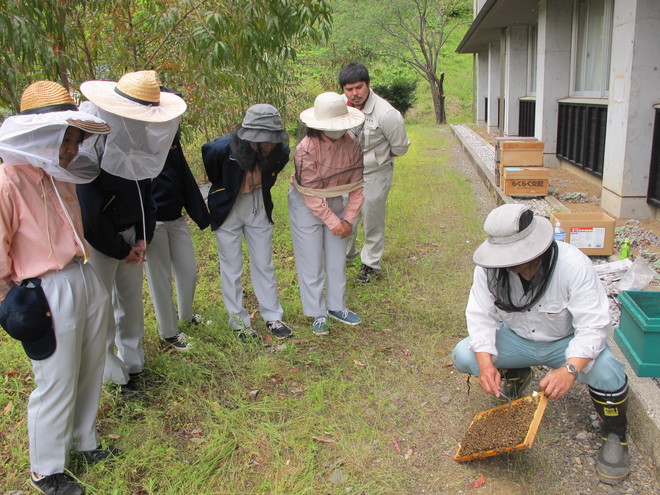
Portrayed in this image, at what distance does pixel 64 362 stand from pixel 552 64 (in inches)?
385

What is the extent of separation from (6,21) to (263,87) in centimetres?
535

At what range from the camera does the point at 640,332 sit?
9.81 feet

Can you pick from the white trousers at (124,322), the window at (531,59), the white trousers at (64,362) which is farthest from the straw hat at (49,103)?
the window at (531,59)

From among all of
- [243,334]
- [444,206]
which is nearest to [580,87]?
[444,206]

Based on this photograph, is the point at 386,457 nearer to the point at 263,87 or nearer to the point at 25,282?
the point at 25,282

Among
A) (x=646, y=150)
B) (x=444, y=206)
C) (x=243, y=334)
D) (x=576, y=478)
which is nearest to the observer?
(x=576, y=478)

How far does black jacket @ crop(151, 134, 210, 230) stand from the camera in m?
3.56

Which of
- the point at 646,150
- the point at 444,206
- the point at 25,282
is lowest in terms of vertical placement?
the point at 444,206

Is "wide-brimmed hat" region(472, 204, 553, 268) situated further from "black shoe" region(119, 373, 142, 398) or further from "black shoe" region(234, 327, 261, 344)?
"black shoe" region(119, 373, 142, 398)

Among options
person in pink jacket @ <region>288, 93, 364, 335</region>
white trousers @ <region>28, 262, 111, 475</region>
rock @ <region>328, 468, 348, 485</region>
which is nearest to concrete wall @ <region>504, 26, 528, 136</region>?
person in pink jacket @ <region>288, 93, 364, 335</region>

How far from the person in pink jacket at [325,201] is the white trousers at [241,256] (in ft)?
0.79

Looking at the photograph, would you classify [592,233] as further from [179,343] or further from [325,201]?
[179,343]

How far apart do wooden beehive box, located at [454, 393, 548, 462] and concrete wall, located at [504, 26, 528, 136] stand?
12692mm

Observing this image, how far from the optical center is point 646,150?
235 inches
